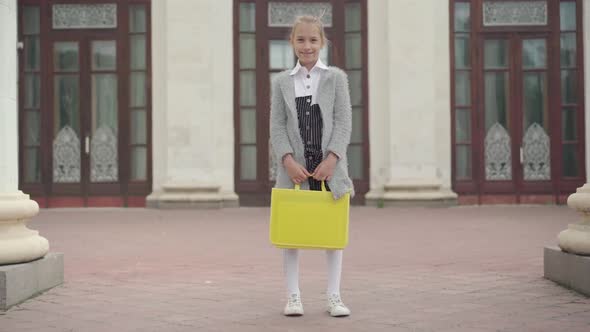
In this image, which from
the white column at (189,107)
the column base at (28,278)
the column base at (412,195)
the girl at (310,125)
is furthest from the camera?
the white column at (189,107)

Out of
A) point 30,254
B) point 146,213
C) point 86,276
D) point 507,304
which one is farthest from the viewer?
point 146,213

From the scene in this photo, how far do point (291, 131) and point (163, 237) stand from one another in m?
5.28

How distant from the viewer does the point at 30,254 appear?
5.12 meters

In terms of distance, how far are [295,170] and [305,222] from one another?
0.28 m

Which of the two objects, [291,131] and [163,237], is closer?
[291,131]

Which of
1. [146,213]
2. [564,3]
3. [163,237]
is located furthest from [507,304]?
[564,3]

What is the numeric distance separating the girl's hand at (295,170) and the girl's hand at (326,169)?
0.20 ft

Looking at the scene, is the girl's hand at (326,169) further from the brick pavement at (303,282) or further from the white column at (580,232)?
the white column at (580,232)

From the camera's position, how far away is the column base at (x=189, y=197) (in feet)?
46.2

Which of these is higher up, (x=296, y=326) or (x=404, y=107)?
(x=404, y=107)

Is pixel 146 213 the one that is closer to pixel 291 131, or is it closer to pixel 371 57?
pixel 371 57

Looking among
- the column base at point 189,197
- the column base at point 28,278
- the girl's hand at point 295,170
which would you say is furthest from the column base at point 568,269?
the column base at point 189,197

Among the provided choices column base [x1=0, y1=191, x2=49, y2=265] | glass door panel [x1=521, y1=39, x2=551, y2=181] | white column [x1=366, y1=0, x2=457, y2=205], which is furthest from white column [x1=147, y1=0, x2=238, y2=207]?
column base [x1=0, y1=191, x2=49, y2=265]

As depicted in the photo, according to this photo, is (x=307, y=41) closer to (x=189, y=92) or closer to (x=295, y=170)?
(x=295, y=170)
